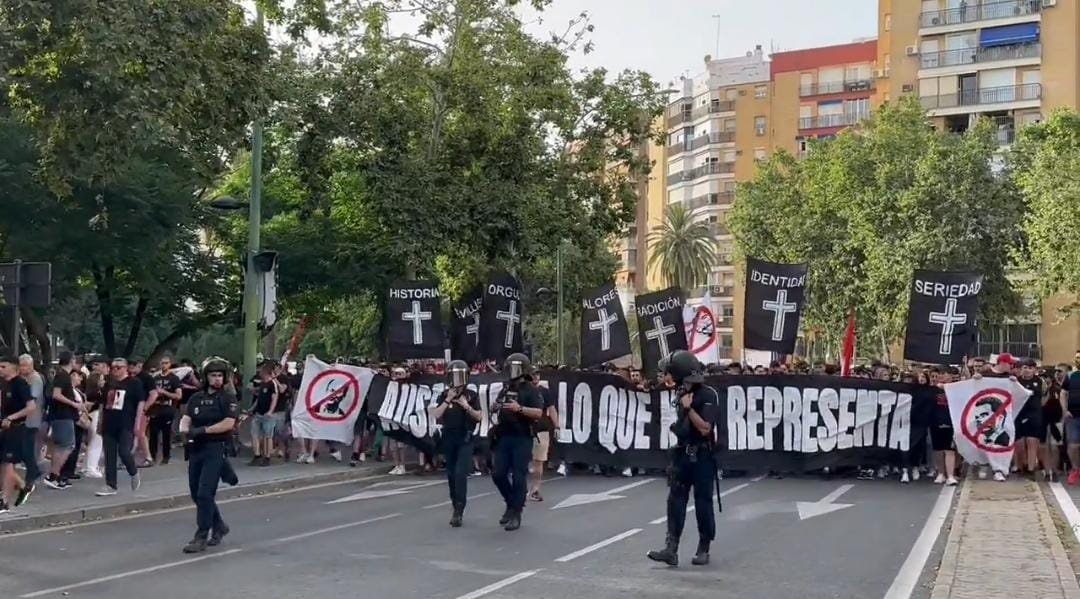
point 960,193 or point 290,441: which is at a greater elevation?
point 960,193

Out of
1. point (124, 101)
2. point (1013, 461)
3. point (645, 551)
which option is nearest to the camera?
point (645, 551)

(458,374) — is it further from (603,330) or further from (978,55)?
(978,55)

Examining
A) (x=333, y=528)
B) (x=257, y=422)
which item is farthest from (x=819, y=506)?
(x=257, y=422)

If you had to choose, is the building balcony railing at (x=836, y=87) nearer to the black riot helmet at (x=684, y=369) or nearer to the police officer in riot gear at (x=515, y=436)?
the police officer in riot gear at (x=515, y=436)

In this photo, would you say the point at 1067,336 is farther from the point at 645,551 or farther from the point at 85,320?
the point at 645,551

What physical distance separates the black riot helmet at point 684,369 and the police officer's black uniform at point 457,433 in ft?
11.3

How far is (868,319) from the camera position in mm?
55031

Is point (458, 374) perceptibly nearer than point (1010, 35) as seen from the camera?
Yes

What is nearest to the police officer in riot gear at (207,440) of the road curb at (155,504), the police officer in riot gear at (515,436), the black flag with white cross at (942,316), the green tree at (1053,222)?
the road curb at (155,504)

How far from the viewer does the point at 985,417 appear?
19.5 metres

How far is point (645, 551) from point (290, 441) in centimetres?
1230

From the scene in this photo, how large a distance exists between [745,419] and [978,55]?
58.9 metres

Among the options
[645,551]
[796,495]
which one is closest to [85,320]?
[796,495]

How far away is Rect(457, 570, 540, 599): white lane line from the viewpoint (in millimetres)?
9586
